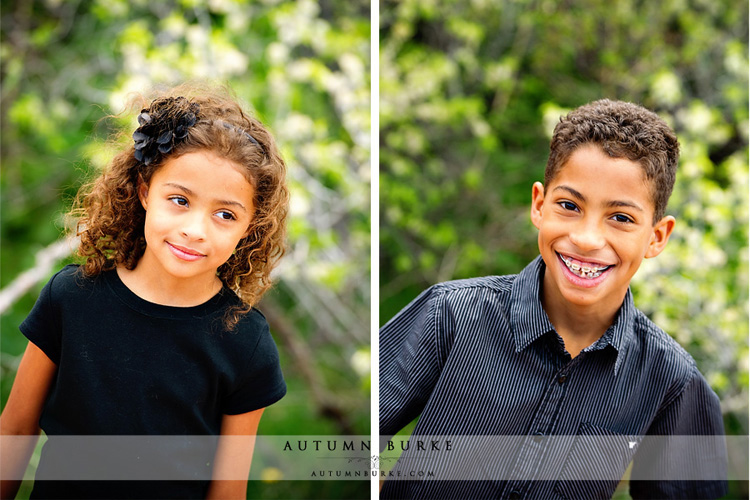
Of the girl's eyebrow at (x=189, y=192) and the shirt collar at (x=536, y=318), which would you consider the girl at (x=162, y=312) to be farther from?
the shirt collar at (x=536, y=318)

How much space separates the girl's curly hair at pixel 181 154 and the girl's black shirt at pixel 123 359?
41 mm

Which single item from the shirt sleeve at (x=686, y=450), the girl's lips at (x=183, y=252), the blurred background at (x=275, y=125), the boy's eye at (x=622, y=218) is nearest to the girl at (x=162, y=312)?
the girl's lips at (x=183, y=252)

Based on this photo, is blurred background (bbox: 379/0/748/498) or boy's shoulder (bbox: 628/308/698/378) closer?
boy's shoulder (bbox: 628/308/698/378)

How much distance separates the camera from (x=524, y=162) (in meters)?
2.84

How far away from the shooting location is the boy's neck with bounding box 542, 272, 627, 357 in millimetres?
1154

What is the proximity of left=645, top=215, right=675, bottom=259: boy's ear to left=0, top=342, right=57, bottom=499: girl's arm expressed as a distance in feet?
3.07

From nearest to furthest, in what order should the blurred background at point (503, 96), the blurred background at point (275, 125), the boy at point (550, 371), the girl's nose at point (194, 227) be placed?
1. the girl's nose at point (194, 227)
2. the boy at point (550, 371)
3. the blurred background at point (275, 125)
4. the blurred background at point (503, 96)

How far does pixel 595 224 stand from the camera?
41.0 inches

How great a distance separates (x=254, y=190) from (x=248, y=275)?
16 centimetres

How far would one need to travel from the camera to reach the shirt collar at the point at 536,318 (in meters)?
1.12

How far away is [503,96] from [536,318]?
2.07 metres

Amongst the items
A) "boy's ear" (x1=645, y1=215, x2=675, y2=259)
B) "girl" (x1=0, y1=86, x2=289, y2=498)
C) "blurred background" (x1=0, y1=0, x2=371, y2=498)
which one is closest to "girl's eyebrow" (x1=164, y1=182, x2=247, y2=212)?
"girl" (x1=0, y1=86, x2=289, y2=498)

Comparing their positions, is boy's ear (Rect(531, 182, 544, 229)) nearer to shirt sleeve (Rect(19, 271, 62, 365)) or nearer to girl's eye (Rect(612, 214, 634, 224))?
girl's eye (Rect(612, 214, 634, 224))

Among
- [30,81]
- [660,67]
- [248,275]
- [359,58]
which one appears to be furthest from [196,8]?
[660,67]
